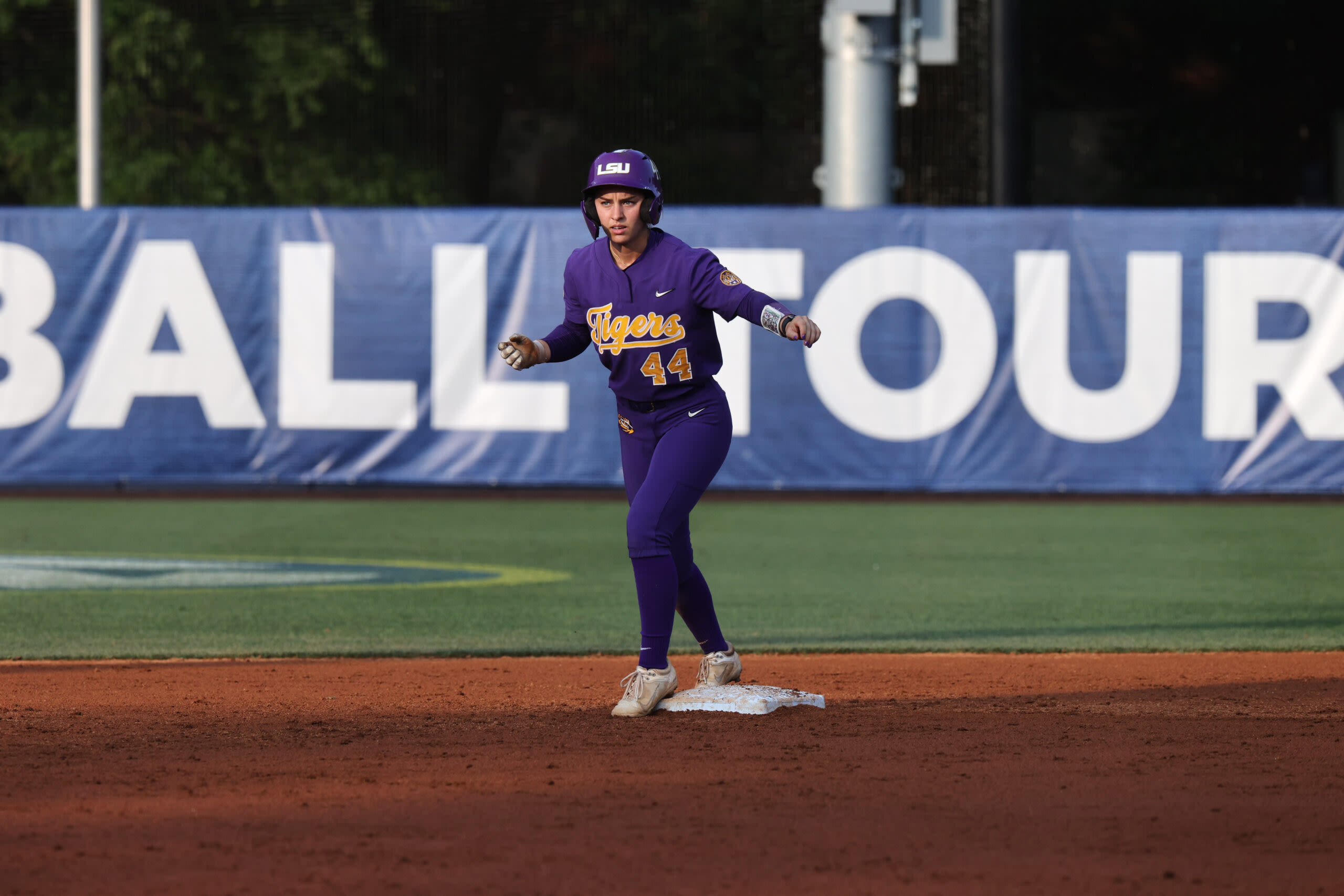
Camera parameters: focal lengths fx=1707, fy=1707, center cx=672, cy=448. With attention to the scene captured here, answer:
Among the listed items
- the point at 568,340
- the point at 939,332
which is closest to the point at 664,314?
the point at 568,340

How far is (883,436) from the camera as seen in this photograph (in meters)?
14.5

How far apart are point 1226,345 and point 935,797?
1042cm

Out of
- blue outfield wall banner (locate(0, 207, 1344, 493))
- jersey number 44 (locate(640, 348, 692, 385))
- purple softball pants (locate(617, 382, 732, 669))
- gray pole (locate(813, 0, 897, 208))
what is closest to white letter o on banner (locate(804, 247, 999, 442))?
blue outfield wall banner (locate(0, 207, 1344, 493))

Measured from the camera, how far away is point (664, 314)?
583 cm

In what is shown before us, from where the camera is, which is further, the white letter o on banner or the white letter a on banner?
the white letter a on banner

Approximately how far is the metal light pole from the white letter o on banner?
148 centimetres

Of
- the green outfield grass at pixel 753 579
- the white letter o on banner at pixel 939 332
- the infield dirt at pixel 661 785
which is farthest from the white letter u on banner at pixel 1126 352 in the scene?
the infield dirt at pixel 661 785

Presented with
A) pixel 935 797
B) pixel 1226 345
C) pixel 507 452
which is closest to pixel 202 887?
pixel 935 797

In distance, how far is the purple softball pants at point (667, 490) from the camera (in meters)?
5.75

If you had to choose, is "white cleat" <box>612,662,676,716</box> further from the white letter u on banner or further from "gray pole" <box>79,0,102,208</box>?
"gray pole" <box>79,0,102,208</box>

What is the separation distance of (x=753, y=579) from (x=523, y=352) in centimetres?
464

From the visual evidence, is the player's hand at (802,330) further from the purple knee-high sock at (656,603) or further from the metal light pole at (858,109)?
the metal light pole at (858,109)

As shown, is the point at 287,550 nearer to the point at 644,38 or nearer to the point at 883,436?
the point at 883,436

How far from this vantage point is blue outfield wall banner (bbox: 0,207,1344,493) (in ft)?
46.8
